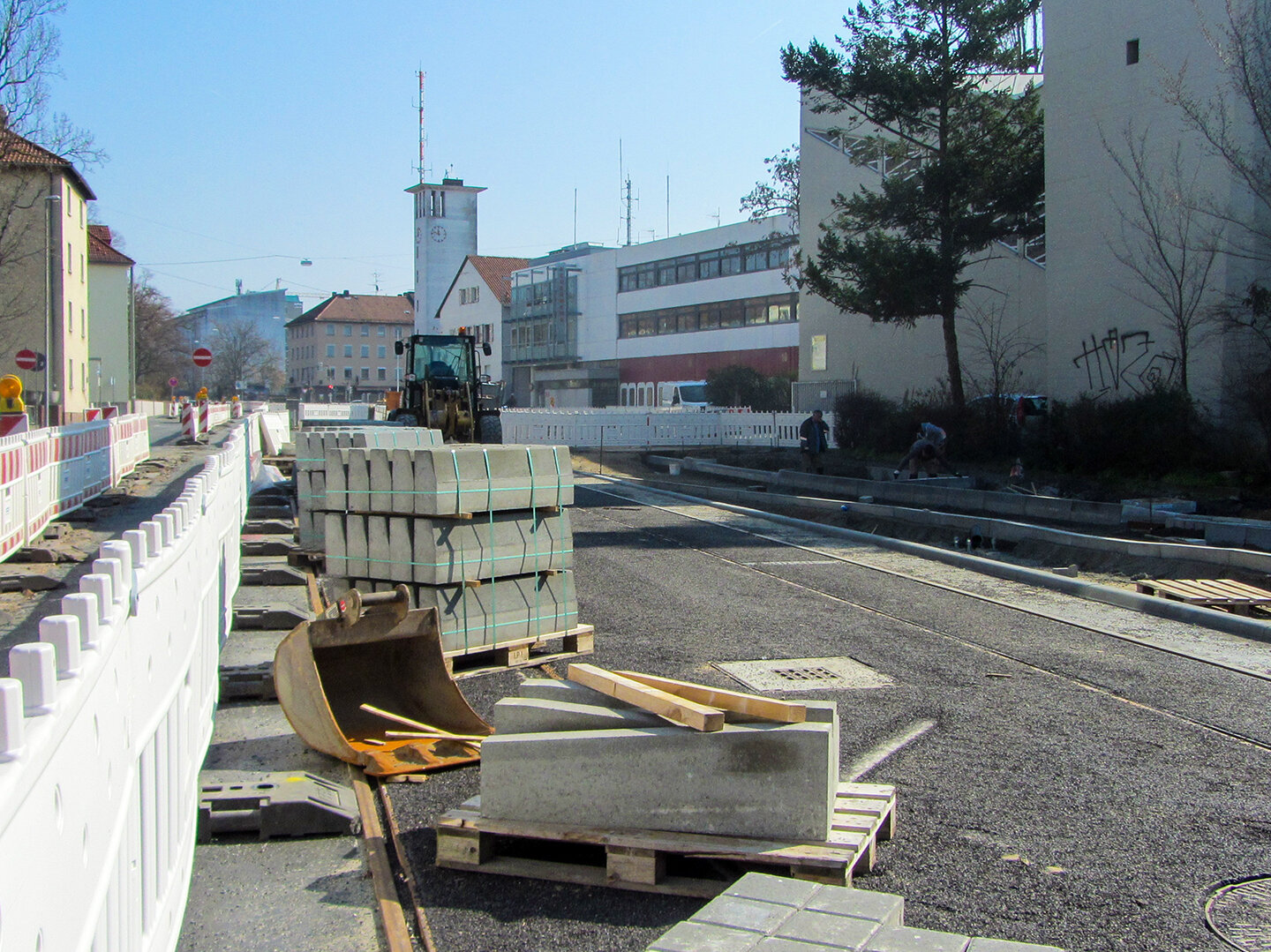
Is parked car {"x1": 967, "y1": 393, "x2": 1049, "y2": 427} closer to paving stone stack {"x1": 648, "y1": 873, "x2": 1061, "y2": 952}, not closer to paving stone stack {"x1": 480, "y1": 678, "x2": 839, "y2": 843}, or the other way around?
paving stone stack {"x1": 480, "y1": 678, "x2": 839, "y2": 843}

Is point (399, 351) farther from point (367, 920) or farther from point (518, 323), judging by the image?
point (518, 323)

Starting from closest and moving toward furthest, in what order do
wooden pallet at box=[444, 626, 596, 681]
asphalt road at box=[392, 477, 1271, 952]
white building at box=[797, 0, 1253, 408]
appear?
asphalt road at box=[392, 477, 1271, 952] < wooden pallet at box=[444, 626, 596, 681] < white building at box=[797, 0, 1253, 408]

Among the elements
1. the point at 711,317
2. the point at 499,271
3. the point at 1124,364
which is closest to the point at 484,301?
the point at 499,271

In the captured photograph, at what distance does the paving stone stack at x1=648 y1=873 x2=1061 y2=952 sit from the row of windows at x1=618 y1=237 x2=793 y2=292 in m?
54.4

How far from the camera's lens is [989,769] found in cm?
637

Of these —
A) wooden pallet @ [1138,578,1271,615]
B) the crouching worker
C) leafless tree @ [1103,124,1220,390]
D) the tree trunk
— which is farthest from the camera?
the tree trunk

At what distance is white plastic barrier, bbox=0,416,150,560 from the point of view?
1348cm

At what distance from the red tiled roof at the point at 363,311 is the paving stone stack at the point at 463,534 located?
135m

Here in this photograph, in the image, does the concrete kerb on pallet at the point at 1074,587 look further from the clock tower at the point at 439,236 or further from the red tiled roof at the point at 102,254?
the clock tower at the point at 439,236

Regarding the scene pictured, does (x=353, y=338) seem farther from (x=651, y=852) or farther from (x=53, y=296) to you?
(x=651, y=852)

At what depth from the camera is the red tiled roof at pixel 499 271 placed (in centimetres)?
8894

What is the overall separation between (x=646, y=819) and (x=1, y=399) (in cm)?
2484

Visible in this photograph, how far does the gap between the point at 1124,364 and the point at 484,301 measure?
72.0m

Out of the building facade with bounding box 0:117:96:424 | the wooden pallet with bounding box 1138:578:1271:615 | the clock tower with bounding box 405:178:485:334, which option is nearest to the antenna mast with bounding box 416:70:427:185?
the clock tower with bounding box 405:178:485:334
